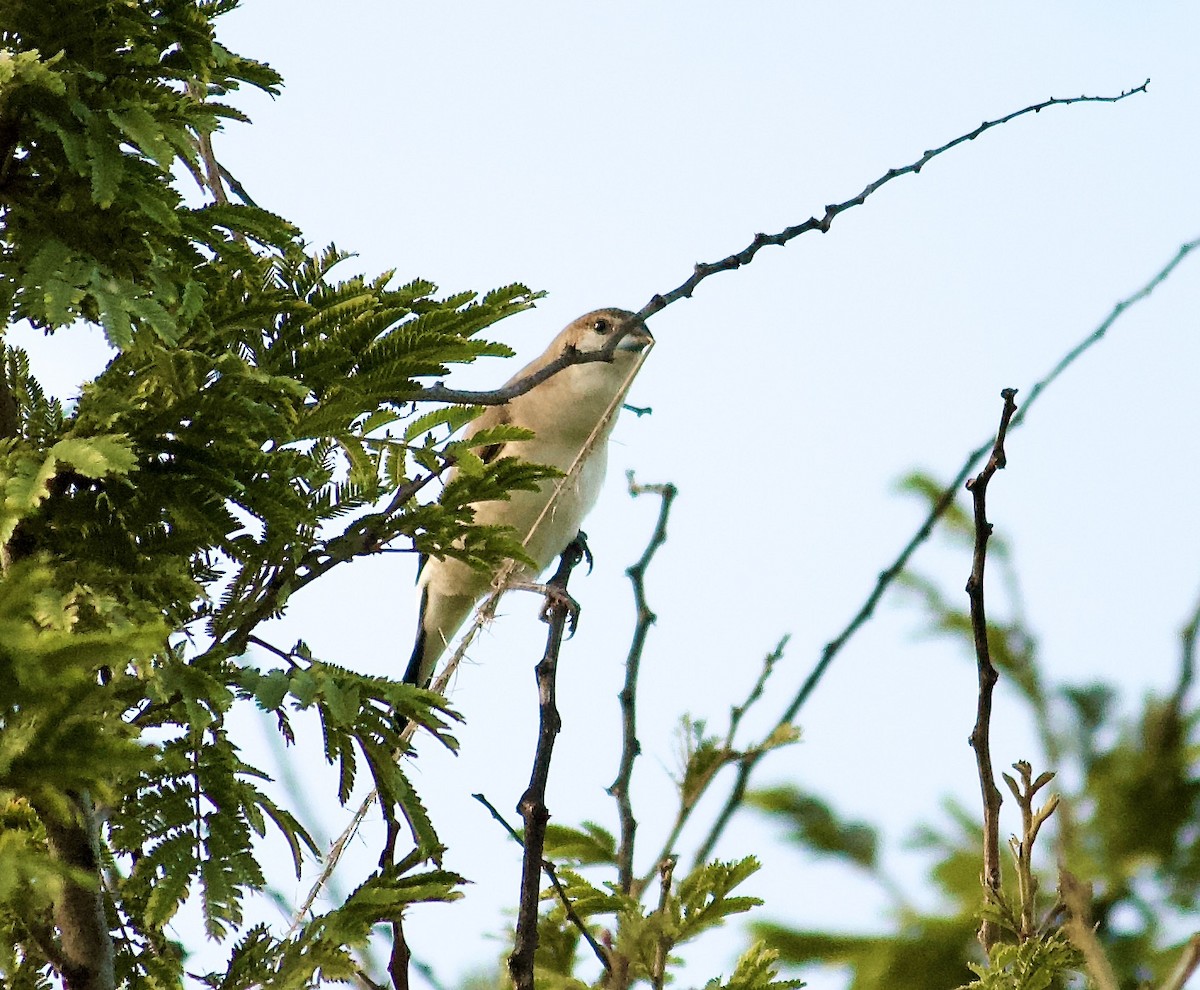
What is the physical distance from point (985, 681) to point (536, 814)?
2.37ft

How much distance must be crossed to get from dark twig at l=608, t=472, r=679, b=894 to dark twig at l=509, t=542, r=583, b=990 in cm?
12

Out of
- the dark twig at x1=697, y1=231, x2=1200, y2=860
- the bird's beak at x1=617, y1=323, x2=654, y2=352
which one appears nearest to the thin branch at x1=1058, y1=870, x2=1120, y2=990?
the dark twig at x1=697, y1=231, x2=1200, y2=860

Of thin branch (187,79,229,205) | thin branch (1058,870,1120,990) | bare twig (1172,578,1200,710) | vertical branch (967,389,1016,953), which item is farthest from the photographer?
thin branch (187,79,229,205)

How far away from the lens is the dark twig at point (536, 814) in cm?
203

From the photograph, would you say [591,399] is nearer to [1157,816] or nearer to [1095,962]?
[1157,816]

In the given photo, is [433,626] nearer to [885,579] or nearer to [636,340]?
[636,340]

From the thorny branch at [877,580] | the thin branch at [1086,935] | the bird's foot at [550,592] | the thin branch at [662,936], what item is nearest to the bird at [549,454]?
the bird's foot at [550,592]

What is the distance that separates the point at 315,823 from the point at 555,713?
49 centimetres

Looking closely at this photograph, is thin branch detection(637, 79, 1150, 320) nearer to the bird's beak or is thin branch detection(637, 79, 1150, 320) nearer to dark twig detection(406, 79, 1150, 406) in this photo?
dark twig detection(406, 79, 1150, 406)

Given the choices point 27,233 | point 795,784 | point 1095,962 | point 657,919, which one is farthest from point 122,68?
point 1095,962

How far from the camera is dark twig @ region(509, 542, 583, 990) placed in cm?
203

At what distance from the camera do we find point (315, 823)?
2.52 metres

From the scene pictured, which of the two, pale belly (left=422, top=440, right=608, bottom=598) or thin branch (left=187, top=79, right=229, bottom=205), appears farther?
pale belly (left=422, top=440, right=608, bottom=598)

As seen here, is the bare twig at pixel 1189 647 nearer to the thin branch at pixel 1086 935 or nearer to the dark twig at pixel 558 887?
the thin branch at pixel 1086 935
